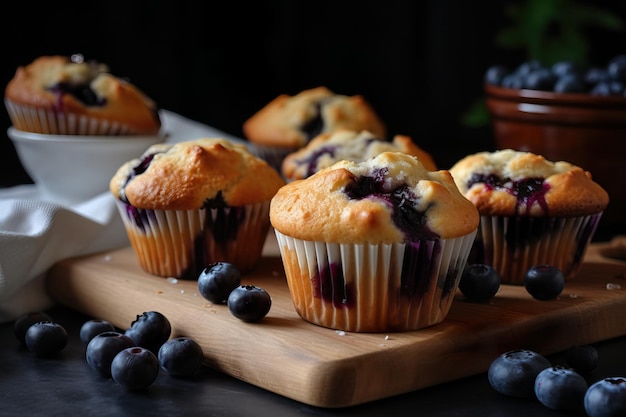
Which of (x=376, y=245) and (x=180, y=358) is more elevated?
(x=376, y=245)

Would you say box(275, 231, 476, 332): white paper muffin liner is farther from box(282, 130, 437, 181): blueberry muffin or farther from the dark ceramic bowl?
the dark ceramic bowl

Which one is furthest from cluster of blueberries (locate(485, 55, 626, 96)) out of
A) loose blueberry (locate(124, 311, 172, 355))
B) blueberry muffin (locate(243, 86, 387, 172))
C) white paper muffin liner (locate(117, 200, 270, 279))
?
loose blueberry (locate(124, 311, 172, 355))

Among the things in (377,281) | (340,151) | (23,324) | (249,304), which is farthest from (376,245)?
(340,151)

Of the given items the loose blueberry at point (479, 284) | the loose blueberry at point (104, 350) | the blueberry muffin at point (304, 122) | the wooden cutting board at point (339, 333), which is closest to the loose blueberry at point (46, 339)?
the loose blueberry at point (104, 350)

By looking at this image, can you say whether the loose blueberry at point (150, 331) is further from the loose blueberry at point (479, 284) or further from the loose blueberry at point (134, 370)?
the loose blueberry at point (479, 284)

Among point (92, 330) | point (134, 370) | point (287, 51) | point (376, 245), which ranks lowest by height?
point (287, 51)

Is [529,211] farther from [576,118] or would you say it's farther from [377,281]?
[576,118]

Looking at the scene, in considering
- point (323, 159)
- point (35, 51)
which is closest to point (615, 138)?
point (323, 159)
